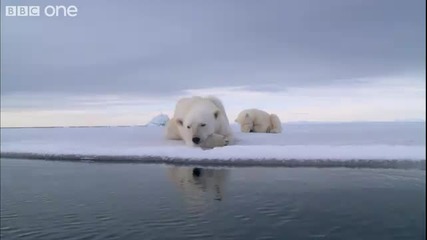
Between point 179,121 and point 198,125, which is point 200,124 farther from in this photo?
point 179,121

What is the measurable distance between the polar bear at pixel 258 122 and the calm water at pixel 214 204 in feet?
7.46

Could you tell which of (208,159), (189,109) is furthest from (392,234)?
(189,109)

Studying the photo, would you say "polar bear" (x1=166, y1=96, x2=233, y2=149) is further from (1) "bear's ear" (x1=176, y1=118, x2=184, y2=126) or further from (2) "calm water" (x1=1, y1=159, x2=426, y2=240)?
(2) "calm water" (x1=1, y1=159, x2=426, y2=240)

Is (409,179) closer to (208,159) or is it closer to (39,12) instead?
(208,159)

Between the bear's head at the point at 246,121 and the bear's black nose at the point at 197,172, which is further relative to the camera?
the bear's head at the point at 246,121

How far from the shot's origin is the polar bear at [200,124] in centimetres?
332

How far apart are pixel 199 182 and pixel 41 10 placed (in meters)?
1.01

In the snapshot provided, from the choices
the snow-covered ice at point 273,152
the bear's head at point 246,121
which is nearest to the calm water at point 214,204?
the snow-covered ice at point 273,152

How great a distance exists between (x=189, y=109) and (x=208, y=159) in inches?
40.0

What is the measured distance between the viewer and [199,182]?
2164 millimetres

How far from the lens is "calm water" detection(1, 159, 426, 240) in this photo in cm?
142

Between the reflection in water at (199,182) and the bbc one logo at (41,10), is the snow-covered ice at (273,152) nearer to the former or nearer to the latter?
the reflection in water at (199,182)

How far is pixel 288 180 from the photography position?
2.16 metres

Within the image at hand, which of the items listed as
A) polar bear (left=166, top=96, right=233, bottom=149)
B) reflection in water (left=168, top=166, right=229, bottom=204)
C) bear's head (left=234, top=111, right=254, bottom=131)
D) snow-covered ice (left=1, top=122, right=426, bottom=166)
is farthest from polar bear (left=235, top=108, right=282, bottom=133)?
reflection in water (left=168, top=166, right=229, bottom=204)
